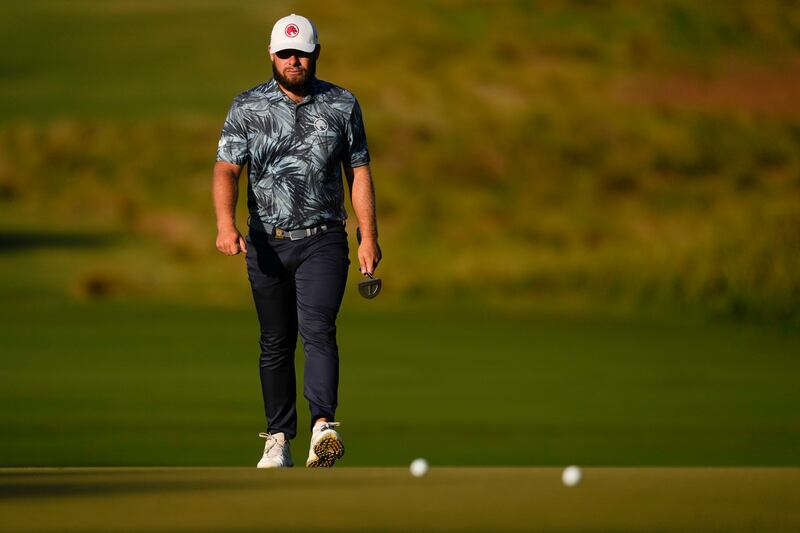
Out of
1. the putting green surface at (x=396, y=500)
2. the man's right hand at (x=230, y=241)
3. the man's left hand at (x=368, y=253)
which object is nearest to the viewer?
the putting green surface at (x=396, y=500)

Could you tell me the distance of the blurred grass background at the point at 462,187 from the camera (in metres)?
18.4

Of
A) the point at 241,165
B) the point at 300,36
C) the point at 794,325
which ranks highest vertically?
the point at 300,36

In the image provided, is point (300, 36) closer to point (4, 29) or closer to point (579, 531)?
point (579, 531)

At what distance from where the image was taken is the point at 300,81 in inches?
334

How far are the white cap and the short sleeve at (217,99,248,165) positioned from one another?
12.3 inches

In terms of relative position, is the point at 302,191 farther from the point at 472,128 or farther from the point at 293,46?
the point at 472,128

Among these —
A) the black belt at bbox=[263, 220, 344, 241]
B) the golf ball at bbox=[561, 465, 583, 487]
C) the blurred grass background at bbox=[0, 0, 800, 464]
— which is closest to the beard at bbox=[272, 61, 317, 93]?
the black belt at bbox=[263, 220, 344, 241]

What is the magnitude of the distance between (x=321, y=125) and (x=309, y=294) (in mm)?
701

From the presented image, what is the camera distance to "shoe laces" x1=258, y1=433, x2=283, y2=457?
343 inches

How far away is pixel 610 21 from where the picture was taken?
47938 millimetres

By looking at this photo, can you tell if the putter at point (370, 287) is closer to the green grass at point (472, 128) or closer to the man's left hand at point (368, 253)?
the man's left hand at point (368, 253)

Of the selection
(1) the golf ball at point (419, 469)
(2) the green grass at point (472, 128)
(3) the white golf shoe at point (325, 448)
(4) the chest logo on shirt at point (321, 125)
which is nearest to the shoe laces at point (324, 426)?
(3) the white golf shoe at point (325, 448)

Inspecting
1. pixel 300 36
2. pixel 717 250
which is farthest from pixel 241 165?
pixel 717 250

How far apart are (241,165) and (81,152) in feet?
103
